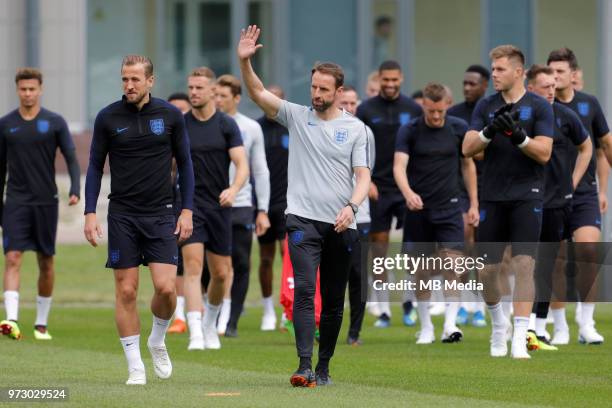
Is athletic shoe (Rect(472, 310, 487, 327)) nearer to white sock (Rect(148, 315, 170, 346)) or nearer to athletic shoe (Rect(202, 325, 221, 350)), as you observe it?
athletic shoe (Rect(202, 325, 221, 350))

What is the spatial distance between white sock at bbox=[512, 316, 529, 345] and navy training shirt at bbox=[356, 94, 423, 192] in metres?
4.35

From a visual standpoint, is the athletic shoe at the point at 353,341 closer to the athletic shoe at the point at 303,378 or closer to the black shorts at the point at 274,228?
the black shorts at the point at 274,228

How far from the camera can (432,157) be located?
53.2 feet

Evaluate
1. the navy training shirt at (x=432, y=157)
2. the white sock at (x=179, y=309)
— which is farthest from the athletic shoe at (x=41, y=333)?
the navy training shirt at (x=432, y=157)

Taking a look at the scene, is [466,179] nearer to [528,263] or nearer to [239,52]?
[528,263]

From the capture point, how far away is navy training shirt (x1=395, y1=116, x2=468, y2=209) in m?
16.1

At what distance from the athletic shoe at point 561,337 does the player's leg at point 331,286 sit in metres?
4.42

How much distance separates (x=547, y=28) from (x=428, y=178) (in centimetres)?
1718

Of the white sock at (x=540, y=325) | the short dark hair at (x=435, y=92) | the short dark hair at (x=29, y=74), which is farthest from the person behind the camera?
the short dark hair at (x=29, y=74)

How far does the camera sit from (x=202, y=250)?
1507 centimetres

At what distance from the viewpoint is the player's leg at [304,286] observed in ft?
36.9

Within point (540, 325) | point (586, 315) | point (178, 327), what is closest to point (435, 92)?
point (540, 325)

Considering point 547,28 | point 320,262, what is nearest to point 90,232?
point 320,262

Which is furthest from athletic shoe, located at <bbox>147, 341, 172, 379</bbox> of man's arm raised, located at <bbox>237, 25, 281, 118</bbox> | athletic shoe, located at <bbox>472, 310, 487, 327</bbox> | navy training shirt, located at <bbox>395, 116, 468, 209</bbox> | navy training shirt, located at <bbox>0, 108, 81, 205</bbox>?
athletic shoe, located at <bbox>472, 310, 487, 327</bbox>
